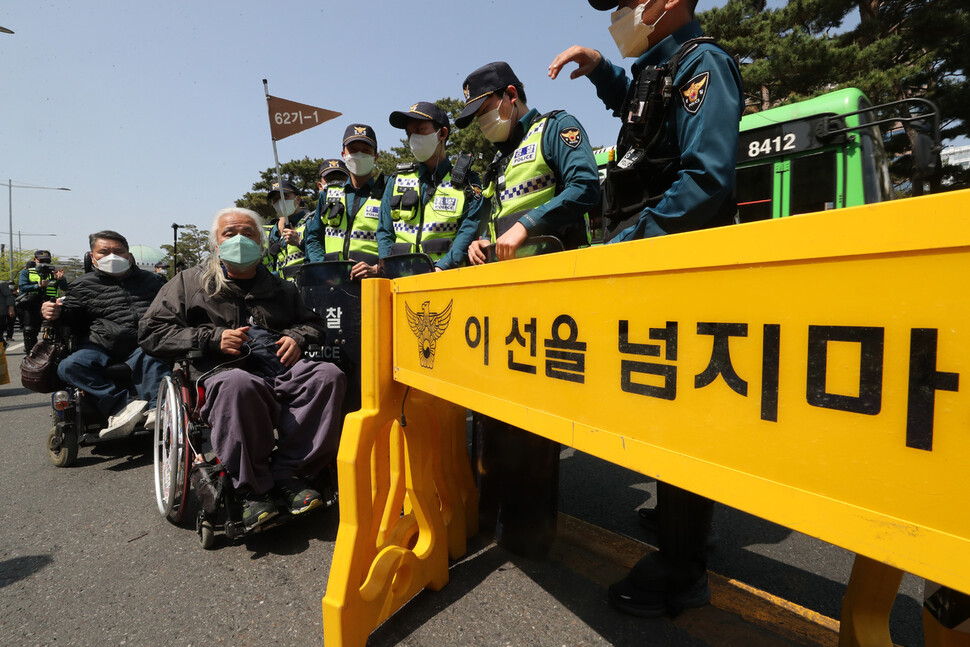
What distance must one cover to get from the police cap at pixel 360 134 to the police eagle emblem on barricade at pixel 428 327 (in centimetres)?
304

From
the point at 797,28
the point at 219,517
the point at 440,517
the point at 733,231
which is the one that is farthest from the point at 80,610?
the point at 797,28

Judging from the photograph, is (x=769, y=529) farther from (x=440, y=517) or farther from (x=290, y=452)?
(x=290, y=452)

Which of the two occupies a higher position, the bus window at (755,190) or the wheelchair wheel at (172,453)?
the bus window at (755,190)

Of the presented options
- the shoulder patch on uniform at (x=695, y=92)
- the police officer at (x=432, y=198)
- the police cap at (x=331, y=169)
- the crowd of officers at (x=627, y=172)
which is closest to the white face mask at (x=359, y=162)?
the police officer at (x=432, y=198)

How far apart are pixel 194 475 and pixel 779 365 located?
7.87 feet

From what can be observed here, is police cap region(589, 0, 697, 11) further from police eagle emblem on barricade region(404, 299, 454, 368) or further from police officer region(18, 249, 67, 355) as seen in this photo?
police officer region(18, 249, 67, 355)

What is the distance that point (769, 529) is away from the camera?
7.86ft

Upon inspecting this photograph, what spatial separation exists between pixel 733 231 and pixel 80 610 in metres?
2.36

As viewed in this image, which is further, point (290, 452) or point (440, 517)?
point (290, 452)

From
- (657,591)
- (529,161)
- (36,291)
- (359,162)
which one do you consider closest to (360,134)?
(359,162)

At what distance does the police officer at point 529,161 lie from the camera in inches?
78.7

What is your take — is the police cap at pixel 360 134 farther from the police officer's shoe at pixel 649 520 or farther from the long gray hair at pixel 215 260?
the police officer's shoe at pixel 649 520

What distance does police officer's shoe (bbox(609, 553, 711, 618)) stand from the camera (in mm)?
1669

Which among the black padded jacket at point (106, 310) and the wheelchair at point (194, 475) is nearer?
the wheelchair at point (194, 475)
